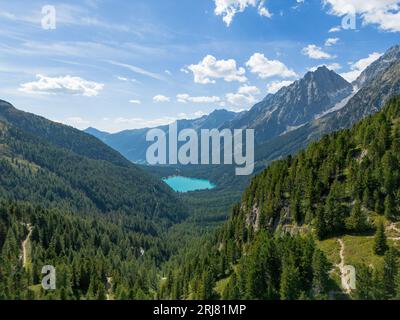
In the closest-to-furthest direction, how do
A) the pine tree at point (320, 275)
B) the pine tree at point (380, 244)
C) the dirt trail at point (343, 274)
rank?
the dirt trail at point (343, 274), the pine tree at point (320, 275), the pine tree at point (380, 244)

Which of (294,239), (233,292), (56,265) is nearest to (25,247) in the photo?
(56,265)

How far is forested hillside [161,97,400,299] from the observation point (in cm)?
6619

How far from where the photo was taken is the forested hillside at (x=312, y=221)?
217 feet

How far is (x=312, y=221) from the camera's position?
315ft

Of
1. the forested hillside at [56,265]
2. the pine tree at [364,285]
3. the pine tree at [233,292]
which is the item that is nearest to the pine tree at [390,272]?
the pine tree at [364,285]

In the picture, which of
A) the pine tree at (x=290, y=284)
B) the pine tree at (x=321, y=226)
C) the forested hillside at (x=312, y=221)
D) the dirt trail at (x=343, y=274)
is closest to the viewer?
the dirt trail at (x=343, y=274)

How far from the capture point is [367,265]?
67.6 m

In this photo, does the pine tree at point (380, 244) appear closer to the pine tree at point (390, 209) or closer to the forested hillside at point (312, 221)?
the forested hillside at point (312, 221)

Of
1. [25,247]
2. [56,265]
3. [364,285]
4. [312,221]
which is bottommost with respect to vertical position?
[56,265]

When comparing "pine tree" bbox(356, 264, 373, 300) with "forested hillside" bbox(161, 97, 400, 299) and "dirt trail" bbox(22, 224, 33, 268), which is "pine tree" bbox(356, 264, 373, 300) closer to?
"forested hillside" bbox(161, 97, 400, 299)

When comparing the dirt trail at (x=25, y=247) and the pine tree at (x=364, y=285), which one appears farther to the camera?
the dirt trail at (x=25, y=247)

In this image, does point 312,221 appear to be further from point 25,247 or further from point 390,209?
point 25,247

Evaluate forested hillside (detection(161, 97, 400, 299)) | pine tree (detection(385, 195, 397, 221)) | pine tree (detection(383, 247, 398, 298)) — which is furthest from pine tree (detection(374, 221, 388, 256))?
pine tree (detection(385, 195, 397, 221))
